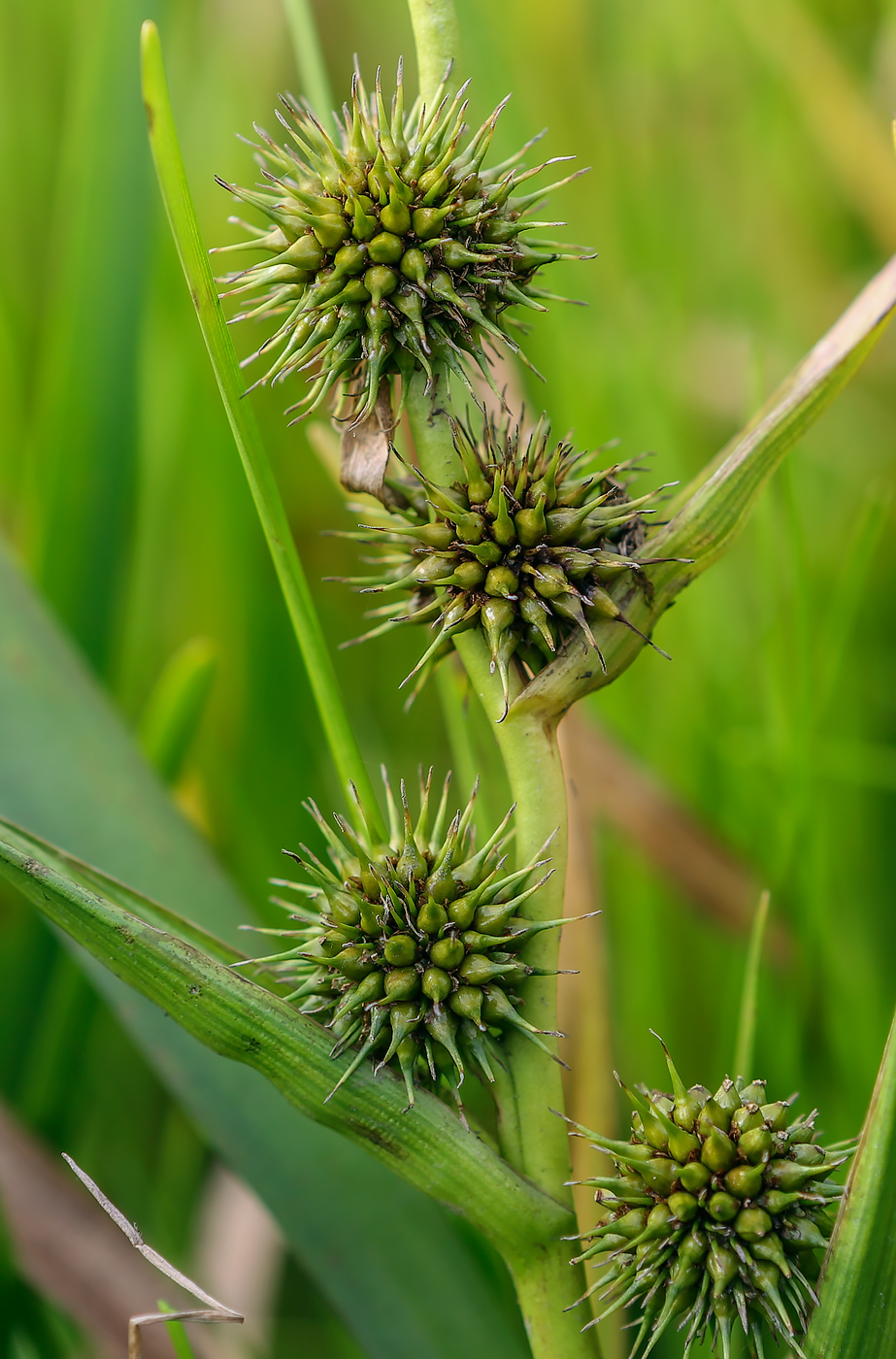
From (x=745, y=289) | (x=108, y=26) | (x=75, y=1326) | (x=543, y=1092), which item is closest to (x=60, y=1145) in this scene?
(x=75, y=1326)

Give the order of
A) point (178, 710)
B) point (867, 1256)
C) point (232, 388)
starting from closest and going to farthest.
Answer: point (867, 1256), point (232, 388), point (178, 710)

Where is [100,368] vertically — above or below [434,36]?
above

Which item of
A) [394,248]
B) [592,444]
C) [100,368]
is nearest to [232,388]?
[394,248]

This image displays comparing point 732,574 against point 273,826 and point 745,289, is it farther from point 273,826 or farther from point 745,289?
point 273,826

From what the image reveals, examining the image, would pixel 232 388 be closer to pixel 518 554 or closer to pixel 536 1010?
pixel 518 554

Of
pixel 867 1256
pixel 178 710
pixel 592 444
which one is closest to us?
pixel 867 1256
